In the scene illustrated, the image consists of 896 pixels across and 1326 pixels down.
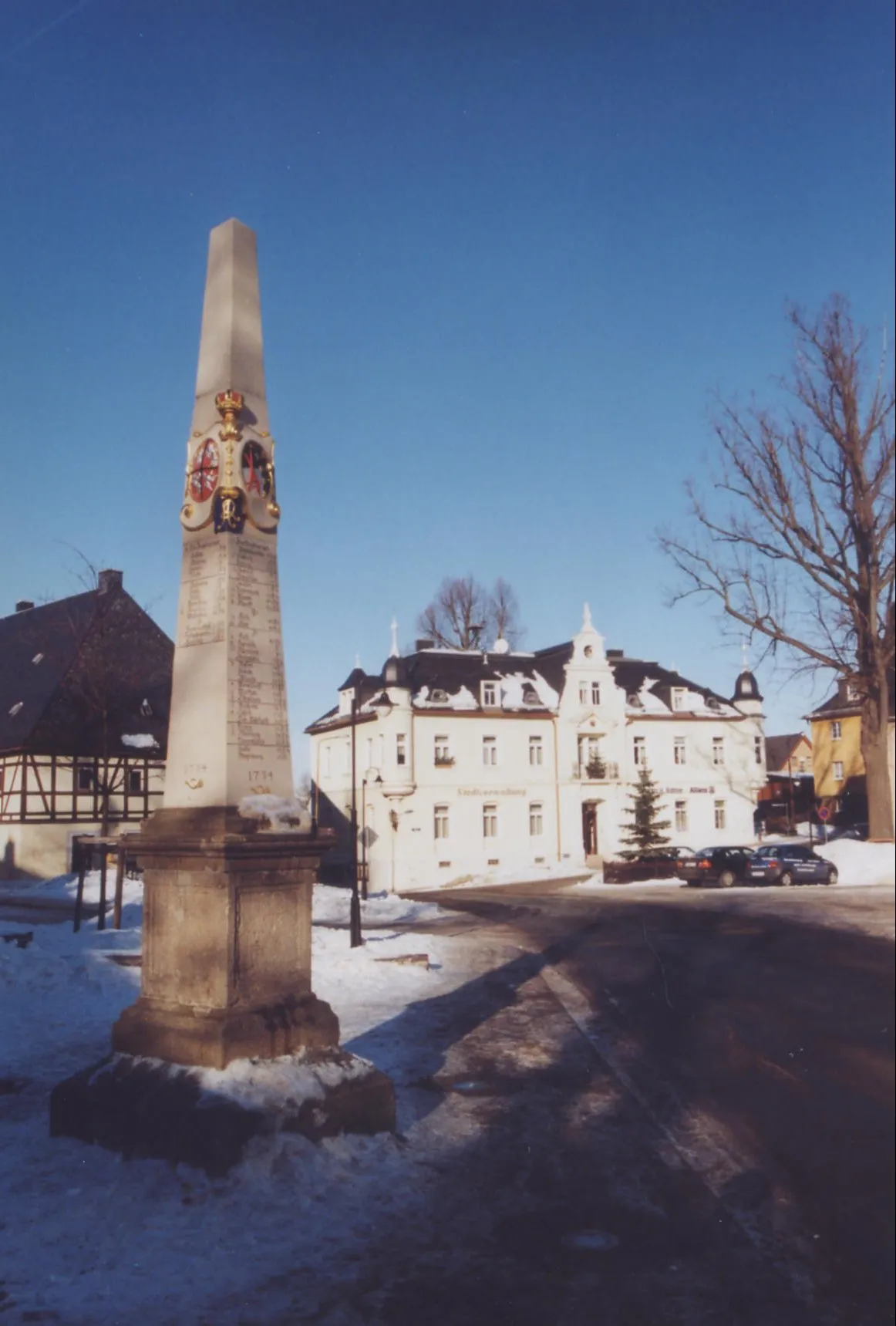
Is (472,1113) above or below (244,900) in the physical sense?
below

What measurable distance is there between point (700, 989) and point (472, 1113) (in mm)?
3813

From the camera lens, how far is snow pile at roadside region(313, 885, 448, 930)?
22.5 m

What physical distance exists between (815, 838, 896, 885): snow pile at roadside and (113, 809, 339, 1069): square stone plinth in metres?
4.22

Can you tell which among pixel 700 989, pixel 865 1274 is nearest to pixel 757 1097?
pixel 700 989

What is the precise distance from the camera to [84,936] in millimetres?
14906

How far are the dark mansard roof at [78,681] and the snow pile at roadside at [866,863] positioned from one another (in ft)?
76.7

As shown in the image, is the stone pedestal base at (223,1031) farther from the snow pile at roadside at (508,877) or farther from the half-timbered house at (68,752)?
the snow pile at roadside at (508,877)

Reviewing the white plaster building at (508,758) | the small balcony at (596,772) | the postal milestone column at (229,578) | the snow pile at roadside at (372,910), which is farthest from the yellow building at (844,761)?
the small balcony at (596,772)

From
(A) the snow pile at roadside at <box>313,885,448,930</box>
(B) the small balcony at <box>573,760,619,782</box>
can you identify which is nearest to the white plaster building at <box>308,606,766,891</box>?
(B) the small balcony at <box>573,760,619,782</box>

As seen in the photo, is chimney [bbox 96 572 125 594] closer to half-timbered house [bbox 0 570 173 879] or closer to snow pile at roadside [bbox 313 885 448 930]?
half-timbered house [bbox 0 570 173 879]

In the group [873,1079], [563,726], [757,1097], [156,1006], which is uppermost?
[563,726]

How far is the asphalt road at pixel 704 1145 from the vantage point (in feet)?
7.30

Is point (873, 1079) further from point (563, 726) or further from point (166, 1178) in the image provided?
point (563, 726)

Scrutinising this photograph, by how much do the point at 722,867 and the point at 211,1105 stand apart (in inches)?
130
